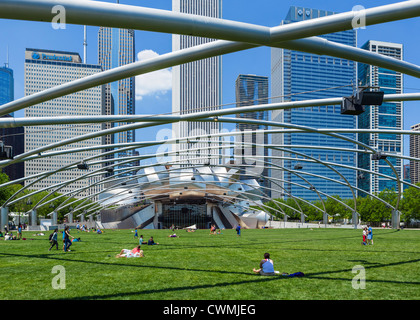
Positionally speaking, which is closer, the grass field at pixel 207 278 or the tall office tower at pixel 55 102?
the grass field at pixel 207 278

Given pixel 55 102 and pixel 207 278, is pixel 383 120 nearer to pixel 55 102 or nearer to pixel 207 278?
pixel 207 278

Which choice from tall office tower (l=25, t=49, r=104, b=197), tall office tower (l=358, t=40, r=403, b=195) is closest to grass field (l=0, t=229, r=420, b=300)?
tall office tower (l=358, t=40, r=403, b=195)

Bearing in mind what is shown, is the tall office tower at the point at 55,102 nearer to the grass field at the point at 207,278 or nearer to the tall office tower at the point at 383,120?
A: the tall office tower at the point at 383,120

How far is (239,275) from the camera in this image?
1284cm

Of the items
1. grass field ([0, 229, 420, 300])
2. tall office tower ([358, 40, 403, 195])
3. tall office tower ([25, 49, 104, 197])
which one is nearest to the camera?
grass field ([0, 229, 420, 300])

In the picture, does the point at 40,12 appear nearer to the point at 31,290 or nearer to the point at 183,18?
the point at 183,18

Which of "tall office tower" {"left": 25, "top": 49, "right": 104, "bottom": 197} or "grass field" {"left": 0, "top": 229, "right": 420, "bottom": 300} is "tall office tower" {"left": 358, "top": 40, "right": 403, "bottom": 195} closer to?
"grass field" {"left": 0, "top": 229, "right": 420, "bottom": 300}

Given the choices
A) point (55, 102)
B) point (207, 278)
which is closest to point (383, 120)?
point (207, 278)

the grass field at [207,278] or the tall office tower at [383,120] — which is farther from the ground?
the tall office tower at [383,120]

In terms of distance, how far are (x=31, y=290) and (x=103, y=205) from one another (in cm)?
7203

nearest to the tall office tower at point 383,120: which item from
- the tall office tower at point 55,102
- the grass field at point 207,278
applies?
the grass field at point 207,278

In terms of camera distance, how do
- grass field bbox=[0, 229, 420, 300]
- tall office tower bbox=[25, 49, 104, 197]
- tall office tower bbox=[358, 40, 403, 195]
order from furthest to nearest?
tall office tower bbox=[25, 49, 104, 197] < tall office tower bbox=[358, 40, 403, 195] < grass field bbox=[0, 229, 420, 300]
